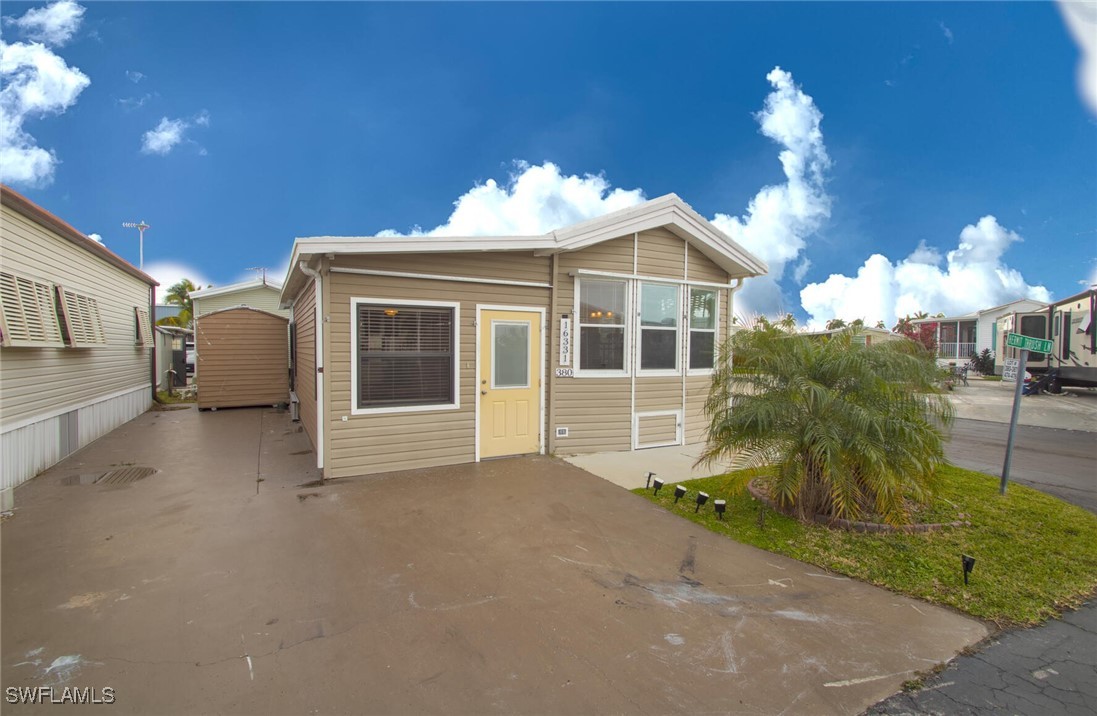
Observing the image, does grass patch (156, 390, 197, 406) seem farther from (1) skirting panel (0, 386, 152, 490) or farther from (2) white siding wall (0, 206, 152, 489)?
(1) skirting panel (0, 386, 152, 490)

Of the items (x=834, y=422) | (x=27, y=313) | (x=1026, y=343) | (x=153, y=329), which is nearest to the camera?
(x=834, y=422)

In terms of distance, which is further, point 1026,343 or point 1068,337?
point 1068,337

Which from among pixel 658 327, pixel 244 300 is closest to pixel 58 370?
pixel 658 327

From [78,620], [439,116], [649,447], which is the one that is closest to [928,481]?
[649,447]

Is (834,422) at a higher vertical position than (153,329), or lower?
lower

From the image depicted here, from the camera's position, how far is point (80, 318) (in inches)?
301

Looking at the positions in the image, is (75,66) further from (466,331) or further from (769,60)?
(769,60)

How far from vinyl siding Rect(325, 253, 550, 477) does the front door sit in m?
0.16

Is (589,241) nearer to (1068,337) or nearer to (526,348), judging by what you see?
(526,348)

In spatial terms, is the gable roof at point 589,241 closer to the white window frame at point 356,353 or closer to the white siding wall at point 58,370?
the white window frame at point 356,353

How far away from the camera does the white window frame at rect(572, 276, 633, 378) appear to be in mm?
6887

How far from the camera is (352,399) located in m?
5.58

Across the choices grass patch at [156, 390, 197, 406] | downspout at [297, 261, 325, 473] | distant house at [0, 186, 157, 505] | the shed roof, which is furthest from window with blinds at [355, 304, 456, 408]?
grass patch at [156, 390, 197, 406]

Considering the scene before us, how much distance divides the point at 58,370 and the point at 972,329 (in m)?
41.1
